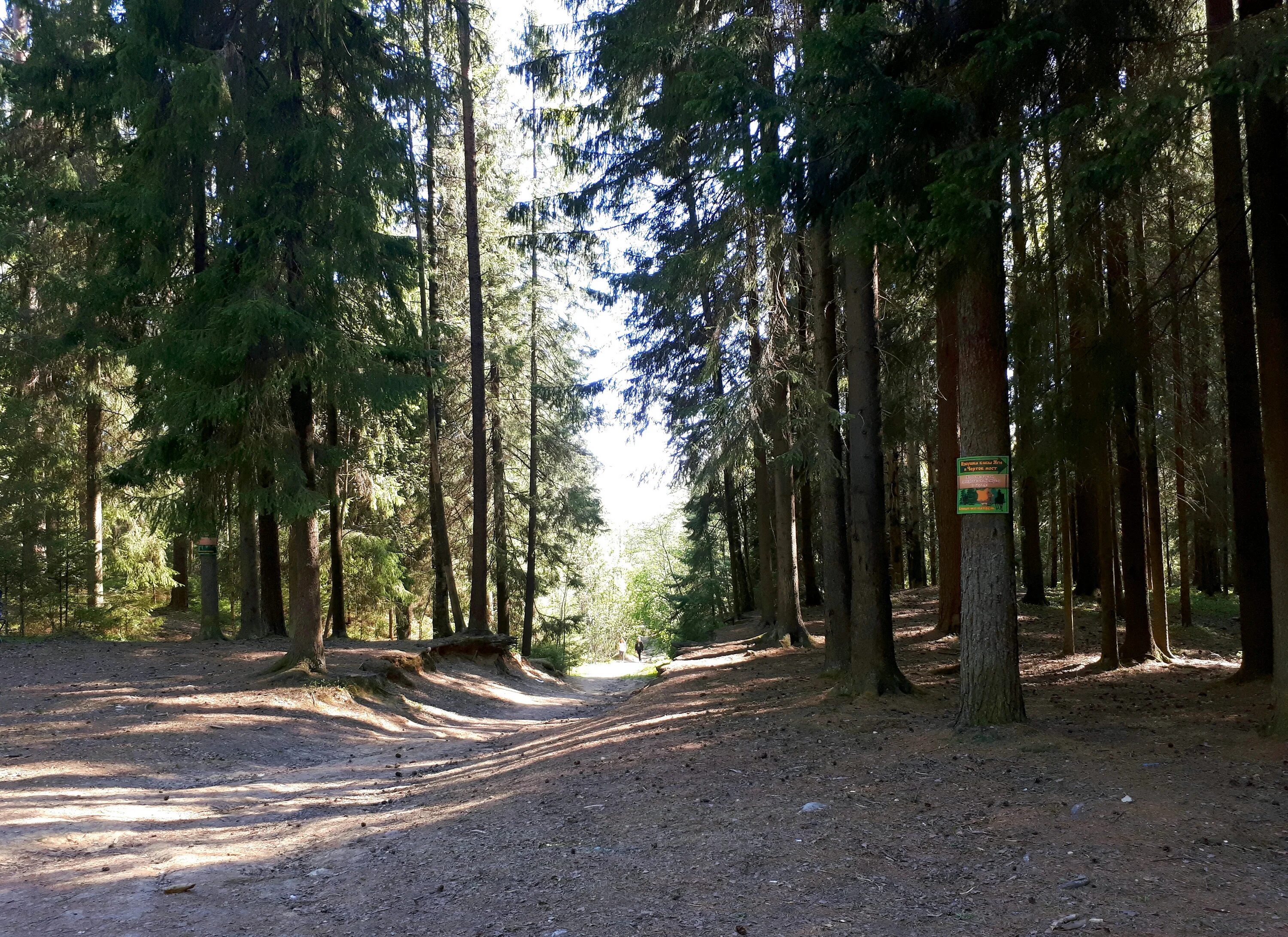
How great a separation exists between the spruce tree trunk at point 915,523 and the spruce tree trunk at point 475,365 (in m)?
14.0

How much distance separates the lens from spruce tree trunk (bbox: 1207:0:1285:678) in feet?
30.2

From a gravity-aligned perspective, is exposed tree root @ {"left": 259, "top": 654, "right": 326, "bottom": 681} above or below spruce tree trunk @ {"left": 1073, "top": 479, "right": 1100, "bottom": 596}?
below

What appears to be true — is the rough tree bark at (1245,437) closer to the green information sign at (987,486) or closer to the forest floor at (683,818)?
the forest floor at (683,818)

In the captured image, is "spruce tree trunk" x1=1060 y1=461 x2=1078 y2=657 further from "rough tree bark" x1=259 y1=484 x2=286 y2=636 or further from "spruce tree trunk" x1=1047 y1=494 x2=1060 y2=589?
"rough tree bark" x1=259 y1=484 x2=286 y2=636

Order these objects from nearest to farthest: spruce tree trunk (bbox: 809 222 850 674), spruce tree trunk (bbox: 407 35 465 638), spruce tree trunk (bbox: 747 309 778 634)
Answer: spruce tree trunk (bbox: 809 222 850 674) → spruce tree trunk (bbox: 747 309 778 634) → spruce tree trunk (bbox: 407 35 465 638)

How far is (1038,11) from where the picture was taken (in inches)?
286

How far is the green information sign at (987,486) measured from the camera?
7.66 m

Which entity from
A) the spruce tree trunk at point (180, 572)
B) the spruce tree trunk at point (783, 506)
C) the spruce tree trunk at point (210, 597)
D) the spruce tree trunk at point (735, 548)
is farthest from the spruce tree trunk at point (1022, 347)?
the spruce tree trunk at point (180, 572)

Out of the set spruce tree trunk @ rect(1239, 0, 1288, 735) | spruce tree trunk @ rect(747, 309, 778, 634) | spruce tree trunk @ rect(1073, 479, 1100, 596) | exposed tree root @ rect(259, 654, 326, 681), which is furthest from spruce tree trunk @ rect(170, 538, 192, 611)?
spruce tree trunk @ rect(1239, 0, 1288, 735)

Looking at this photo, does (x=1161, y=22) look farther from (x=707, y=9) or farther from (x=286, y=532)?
(x=286, y=532)

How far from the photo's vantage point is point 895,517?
25.7 meters

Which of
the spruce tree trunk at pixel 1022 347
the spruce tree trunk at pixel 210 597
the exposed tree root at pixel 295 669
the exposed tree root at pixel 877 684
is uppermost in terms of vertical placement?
the spruce tree trunk at pixel 1022 347

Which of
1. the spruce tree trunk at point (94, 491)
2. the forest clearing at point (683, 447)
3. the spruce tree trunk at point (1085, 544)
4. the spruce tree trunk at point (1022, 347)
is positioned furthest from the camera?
the spruce tree trunk at point (94, 491)

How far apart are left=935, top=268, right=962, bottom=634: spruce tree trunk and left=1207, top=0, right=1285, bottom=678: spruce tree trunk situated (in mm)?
3832
